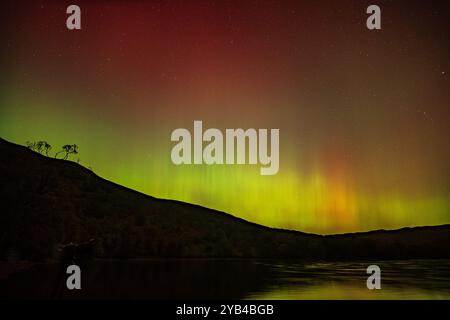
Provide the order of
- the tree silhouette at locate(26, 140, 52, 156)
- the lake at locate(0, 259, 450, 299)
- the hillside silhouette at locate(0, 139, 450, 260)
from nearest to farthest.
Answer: the lake at locate(0, 259, 450, 299), the tree silhouette at locate(26, 140, 52, 156), the hillside silhouette at locate(0, 139, 450, 260)

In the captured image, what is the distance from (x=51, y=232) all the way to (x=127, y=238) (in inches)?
41.9

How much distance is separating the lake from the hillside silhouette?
22 cm

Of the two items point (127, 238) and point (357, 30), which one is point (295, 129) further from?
point (127, 238)

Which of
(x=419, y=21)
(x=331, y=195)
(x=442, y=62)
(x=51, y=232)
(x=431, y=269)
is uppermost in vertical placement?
(x=419, y=21)

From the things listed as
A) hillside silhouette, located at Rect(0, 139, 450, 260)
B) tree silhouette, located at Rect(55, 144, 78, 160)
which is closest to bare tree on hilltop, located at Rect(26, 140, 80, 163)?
tree silhouette, located at Rect(55, 144, 78, 160)

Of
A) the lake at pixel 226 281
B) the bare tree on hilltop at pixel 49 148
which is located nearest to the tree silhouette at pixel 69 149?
the bare tree on hilltop at pixel 49 148

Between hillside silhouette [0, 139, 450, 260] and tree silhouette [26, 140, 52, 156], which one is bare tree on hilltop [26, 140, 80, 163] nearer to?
tree silhouette [26, 140, 52, 156]

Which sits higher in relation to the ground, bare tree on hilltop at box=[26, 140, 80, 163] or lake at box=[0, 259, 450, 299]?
bare tree on hilltop at box=[26, 140, 80, 163]

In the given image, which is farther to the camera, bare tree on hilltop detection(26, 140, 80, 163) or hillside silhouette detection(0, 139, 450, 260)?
hillside silhouette detection(0, 139, 450, 260)

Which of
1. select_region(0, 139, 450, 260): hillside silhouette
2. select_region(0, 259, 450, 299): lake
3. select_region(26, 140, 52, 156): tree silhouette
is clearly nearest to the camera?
select_region(0, 259, 450, 299): lake

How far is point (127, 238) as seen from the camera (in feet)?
27.4

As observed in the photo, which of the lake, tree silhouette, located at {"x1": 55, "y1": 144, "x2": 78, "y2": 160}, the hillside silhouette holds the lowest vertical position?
the lake

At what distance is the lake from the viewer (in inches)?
247

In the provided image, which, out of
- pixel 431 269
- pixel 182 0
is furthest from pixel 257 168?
pixel 431 269
